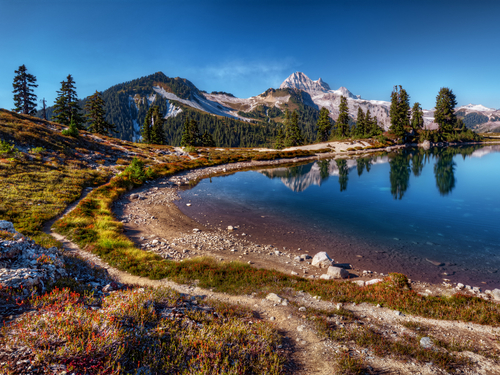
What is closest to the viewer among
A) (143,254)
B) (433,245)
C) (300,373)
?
(300,373)

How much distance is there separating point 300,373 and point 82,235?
53.1ft

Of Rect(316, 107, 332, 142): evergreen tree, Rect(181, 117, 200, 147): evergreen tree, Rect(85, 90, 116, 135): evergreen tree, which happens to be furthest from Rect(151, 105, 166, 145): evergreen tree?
Rect(316, 107, 332, 142): evergreen tree

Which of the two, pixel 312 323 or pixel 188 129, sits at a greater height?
pixel 188 129

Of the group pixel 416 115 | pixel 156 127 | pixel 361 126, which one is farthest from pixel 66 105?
pixel 416 115

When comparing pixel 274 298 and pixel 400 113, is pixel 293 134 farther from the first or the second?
pixel 274 298

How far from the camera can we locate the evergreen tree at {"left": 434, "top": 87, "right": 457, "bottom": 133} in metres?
126

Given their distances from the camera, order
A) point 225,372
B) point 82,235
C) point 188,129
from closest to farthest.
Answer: point 225,372 → point 82,235 → point 188,129

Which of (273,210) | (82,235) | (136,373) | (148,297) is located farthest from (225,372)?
(273,210)

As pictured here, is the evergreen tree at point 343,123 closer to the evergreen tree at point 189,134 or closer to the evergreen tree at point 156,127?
the evergreen tree at point 189,134

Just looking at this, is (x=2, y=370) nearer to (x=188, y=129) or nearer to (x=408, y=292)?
(x=408, y=292)

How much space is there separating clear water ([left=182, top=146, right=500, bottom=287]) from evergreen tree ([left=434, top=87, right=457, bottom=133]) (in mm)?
102222

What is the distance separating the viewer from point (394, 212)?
83.0 feet

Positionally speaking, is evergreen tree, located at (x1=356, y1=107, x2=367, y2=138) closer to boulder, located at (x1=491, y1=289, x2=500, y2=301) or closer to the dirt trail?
boulder, located at (x1=491, y1=289, x2=500, y2=301)

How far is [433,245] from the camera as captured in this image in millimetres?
17250
